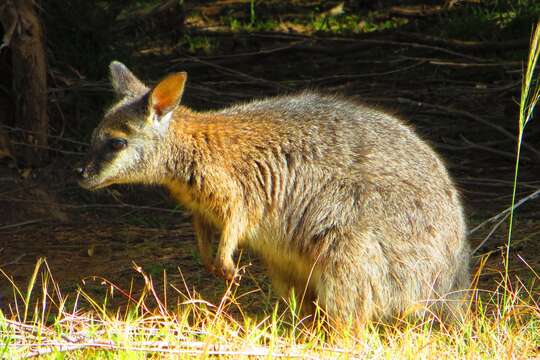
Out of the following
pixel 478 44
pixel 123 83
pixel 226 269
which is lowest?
pixel 226 269

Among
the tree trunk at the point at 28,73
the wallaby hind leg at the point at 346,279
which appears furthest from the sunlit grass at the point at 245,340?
the tree trunk at the point at 28,73

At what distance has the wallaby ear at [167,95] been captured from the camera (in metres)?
4.62

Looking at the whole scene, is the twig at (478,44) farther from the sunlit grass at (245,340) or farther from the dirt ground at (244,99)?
the sunlit grass at (245,340)

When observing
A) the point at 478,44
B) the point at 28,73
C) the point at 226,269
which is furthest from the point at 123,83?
the point at 478,44

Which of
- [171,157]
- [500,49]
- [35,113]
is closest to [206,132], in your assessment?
[171,157]

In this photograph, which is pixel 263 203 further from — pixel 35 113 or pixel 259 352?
pixel 35 113

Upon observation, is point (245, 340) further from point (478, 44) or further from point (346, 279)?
point (478, 44)

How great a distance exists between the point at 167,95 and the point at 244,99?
2932 millimetres

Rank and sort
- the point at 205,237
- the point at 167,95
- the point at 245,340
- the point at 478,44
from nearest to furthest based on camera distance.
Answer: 1. the point at 245,340
2. the point at 167,95
3. the point at 205,237
4. the point at 478,44

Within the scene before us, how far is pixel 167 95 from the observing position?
4.74 m

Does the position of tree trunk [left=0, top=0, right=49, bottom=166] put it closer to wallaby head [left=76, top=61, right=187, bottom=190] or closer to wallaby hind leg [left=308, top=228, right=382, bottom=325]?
wallaby head [left=76, top=61, right=187, bottom=190]

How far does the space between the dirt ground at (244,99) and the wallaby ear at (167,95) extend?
108 cm

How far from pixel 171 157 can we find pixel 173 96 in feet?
1.12

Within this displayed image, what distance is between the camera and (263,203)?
4891mm
